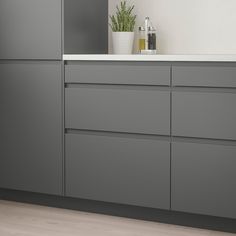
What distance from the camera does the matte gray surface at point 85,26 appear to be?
360 centimetres

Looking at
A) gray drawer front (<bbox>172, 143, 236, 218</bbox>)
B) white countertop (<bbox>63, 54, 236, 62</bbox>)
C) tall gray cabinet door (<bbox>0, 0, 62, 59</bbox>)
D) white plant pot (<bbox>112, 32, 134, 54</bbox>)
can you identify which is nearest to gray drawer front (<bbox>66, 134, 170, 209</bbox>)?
gray drawer front (<bbox>172, 143, 236, 218</bbox>)

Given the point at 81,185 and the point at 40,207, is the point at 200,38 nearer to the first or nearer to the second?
the point at 81,185

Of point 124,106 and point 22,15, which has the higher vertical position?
point 22,15

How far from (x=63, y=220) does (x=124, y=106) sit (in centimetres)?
76

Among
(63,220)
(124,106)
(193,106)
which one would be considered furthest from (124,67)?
(63,220)

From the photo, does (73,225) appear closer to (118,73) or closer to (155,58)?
(118,73)

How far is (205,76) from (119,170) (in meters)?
0.75

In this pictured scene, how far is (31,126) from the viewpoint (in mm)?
3652

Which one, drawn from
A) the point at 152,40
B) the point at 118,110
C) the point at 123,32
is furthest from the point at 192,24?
the point at 118,110

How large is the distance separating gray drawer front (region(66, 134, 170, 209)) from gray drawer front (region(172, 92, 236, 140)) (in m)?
0.17

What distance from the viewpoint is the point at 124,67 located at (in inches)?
132

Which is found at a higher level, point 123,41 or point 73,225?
point 123,41

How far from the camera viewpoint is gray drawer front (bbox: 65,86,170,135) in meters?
3.29

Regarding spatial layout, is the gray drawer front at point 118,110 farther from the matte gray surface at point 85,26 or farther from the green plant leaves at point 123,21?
the green plant leaves at point 123,21
